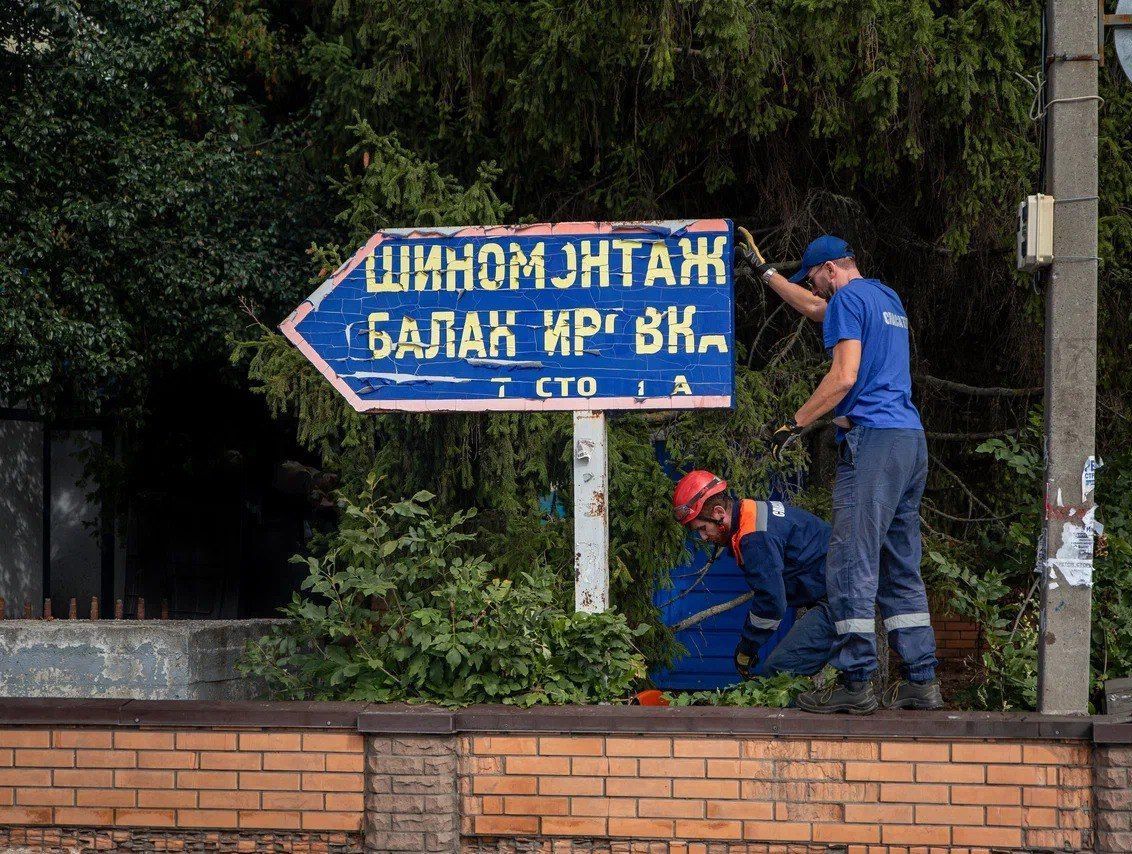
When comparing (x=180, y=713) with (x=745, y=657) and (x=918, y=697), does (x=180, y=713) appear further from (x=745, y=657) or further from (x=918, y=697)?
(x=918, y=697)

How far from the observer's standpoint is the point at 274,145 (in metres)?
8.98

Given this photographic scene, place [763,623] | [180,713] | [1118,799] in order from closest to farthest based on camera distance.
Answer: [1118,799] < [180,713] < [763,623]

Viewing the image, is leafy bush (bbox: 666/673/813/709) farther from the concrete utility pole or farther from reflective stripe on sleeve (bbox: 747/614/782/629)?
the concrete utility pole

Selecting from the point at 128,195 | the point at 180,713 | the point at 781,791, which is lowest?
the point at 781,791

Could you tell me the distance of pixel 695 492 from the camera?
5734 mm

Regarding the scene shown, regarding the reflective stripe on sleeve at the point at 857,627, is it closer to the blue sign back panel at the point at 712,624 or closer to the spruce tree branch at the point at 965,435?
the spruce tree branch at the point at 965,435

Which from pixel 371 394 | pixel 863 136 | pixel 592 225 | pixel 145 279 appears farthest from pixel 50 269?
pixel 863 136

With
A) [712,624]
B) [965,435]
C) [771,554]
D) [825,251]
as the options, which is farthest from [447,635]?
[712,624]

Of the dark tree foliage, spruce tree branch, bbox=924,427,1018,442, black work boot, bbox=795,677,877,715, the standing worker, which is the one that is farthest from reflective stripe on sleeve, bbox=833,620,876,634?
the dark tree foliage

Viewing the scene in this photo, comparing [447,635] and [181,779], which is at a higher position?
[447,635]

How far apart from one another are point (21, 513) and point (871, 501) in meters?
8.58

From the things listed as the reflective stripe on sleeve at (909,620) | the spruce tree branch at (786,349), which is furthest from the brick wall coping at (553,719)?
the spruce tree branch at (786,349)

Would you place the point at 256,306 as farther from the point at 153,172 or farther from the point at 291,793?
the point at 291,793

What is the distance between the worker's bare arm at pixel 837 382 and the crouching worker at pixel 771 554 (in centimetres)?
80
